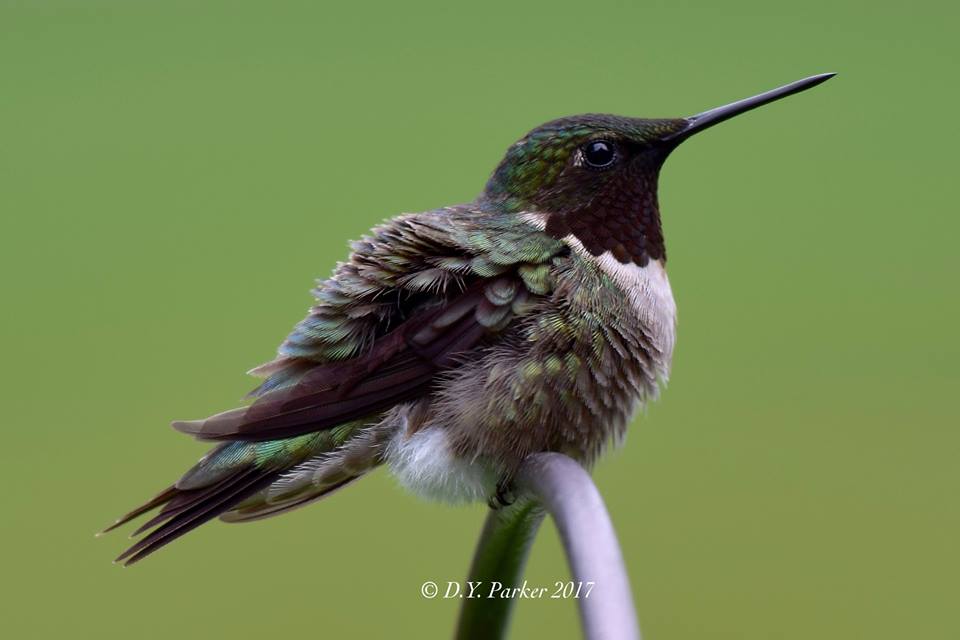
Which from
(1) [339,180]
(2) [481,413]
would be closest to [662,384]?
(2) [481,413]

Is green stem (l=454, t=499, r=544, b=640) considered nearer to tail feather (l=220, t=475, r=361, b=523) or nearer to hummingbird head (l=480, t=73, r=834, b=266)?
tail feather (l=220, t=475, r=361, b=523)

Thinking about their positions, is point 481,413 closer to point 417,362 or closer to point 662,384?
point 417,362

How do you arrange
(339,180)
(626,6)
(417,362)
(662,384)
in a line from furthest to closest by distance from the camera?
(626,6) → (339,180) → (662,384) → (417,362)

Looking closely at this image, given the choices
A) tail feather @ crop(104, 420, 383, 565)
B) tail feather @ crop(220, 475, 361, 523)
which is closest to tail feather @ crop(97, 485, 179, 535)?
tail feather @ crop(104, 420, 383, 565)

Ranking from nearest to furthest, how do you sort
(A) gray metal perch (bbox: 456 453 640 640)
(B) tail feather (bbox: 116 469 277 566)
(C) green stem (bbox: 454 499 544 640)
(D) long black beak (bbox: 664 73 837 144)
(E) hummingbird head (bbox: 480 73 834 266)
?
(A) gray metal perch (bbox: 456 453 640 640) < (C) green stem (bbox: 454 499 544 640) < (B) tail feather (bbox: 116 469 277 566) < (D) long black beak (bbox: 664 73 837 144) < (E) hummingbird head (bbox: 480 73 834 266)

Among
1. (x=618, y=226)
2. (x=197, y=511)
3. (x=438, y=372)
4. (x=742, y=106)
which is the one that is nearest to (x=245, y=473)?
(x=197, y=511)

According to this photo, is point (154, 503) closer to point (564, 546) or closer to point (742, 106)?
point (564, 546)
